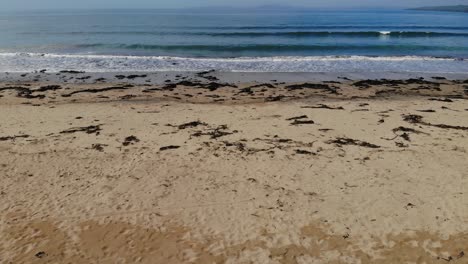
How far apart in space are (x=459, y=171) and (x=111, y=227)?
20.7 feet

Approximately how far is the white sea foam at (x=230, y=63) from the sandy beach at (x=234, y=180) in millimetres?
6534

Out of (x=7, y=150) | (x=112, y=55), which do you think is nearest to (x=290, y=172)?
(x=7, y=150)

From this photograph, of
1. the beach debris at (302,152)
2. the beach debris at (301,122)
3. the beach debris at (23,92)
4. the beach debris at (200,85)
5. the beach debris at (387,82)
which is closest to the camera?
the beach debris at (302,152)

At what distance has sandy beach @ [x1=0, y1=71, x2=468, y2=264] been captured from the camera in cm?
544

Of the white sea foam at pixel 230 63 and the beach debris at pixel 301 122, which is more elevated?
the white sea foam at pixel 230 63

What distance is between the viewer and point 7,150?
8500 millimetres

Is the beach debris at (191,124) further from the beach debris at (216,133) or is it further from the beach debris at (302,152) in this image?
the beach debris at (302,152)

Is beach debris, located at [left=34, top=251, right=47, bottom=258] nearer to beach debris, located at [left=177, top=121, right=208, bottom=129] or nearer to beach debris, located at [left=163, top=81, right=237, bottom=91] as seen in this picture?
beach debris, located at [left=177, top=121, right=208, bottom=129]

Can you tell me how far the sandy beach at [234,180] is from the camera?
5441mm

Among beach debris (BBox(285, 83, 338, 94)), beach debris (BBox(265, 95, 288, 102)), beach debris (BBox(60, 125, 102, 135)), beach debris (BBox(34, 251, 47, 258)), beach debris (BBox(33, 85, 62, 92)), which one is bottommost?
beach debris (BBox(34, 251, 47, 258))

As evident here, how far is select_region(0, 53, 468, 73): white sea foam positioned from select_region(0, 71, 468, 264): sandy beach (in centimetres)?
653

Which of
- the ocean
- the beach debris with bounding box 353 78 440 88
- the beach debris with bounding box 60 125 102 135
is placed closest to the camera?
the beach debris with bounding box 60 125 102 135

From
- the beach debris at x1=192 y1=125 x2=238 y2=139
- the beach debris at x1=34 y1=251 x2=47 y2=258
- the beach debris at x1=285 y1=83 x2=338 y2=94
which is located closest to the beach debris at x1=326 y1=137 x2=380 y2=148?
the beach debris at x1=192 y1=125 x2=238 y2=139

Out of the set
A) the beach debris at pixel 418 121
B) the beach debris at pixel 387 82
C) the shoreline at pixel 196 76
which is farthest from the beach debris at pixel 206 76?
the beach debris at pixel 418 121
